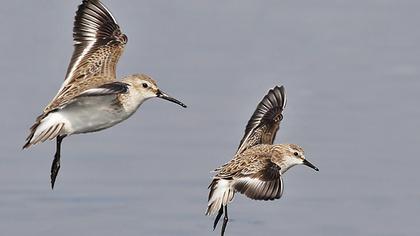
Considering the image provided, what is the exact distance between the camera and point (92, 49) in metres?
18.0

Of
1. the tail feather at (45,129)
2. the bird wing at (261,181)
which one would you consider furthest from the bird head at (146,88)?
the bird wing at (261,181)

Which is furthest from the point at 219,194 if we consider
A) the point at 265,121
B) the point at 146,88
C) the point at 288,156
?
the point at 265,121

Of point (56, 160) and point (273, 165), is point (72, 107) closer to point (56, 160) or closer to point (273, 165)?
point (56, 160)

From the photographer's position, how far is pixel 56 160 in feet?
56.0

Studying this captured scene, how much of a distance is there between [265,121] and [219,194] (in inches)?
102

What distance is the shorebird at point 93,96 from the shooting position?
15555mm

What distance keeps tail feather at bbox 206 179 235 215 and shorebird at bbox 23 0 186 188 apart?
69.4 inches

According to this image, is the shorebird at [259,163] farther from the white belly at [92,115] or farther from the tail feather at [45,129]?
the tail feather at [45,129]

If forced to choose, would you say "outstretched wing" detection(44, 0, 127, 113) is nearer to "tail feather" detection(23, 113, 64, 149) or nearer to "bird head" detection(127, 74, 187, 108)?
"tail feather" detection(23, 113, 64, 149)

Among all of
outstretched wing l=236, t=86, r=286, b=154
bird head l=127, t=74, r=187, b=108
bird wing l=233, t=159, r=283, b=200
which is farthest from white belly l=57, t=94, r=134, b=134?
outstretched wing l=236, t=86, r=286, b=154

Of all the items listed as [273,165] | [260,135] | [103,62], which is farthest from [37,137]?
[260,135]

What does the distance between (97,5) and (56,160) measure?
9.62ft

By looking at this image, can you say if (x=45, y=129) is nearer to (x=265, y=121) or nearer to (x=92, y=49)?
(x=92, y=49)

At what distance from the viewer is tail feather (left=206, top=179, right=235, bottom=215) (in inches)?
671
